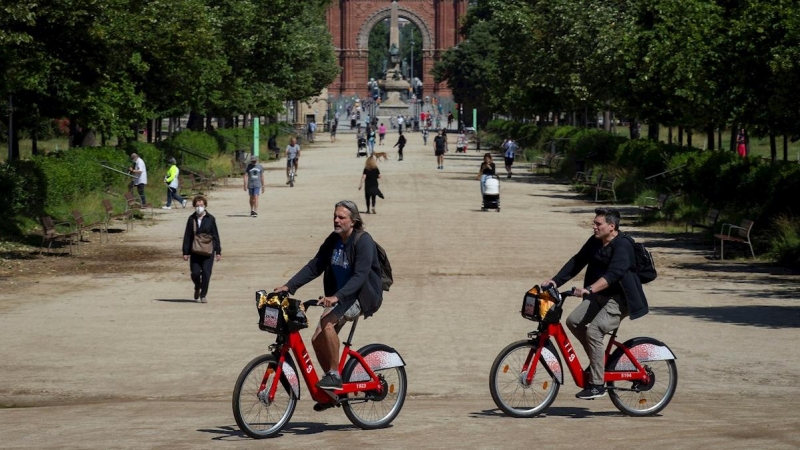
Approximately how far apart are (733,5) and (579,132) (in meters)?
21.8

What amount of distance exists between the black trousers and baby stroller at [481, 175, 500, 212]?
18172 mm

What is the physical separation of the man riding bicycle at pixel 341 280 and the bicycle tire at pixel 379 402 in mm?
239

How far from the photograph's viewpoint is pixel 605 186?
4500 cm

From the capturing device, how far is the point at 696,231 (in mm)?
32844

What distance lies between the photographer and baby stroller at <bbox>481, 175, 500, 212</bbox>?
38.4m

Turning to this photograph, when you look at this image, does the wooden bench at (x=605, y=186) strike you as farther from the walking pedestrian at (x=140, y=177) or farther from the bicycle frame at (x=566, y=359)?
the bicycle frame at (x=566, y=359)

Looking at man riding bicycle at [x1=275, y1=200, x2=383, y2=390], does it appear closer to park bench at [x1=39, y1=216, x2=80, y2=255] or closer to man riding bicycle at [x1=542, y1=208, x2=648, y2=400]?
man riding bicycle at [x1=542, y1=208, x2=648, y2=400]

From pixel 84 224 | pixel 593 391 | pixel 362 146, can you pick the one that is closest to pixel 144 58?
pixel 84 224

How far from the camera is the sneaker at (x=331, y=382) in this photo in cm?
1066

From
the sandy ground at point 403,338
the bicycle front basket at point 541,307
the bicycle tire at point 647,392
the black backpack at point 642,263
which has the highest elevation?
the black backpack at point 642,263

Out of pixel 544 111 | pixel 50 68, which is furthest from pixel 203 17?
pixel 544 111

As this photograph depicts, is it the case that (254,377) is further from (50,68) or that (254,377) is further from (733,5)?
(733,5)

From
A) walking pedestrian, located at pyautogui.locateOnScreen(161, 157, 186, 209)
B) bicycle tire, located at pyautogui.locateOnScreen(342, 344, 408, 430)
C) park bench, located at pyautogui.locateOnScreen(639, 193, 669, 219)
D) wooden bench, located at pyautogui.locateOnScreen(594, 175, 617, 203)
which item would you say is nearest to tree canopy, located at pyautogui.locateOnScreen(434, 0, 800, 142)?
park bench, located at pyautogui.locateOnScreen(639, 193, 669, 219)

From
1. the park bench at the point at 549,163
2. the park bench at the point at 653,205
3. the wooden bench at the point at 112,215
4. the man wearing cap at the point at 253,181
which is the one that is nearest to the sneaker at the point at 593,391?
the wooden bench at the point at 112,215
